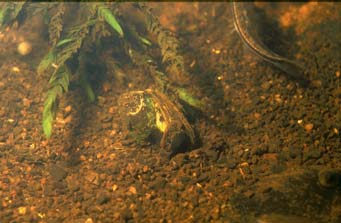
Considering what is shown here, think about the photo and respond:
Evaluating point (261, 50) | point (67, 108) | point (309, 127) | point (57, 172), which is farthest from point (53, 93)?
point (309, 127)

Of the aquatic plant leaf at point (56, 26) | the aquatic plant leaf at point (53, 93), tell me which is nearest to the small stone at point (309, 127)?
the aquatic plant leaf at point (53, 93)

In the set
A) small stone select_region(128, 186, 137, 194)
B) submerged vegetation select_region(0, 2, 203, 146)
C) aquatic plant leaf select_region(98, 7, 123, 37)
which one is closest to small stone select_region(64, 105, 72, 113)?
submerged vegetation select_region(0, 2, 203, 146)

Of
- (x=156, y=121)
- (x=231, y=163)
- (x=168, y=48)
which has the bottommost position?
(x=231, y=163)

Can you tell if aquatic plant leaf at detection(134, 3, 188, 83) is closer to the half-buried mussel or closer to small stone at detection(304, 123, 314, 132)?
the half-buried mussel

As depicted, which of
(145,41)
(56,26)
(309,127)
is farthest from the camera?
(145,41)

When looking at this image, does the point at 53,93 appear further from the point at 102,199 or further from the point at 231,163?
the point at 231,163

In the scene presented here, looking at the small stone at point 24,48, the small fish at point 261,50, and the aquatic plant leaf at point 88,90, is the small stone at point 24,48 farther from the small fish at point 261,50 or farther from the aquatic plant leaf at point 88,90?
the small fish at point 261,50
